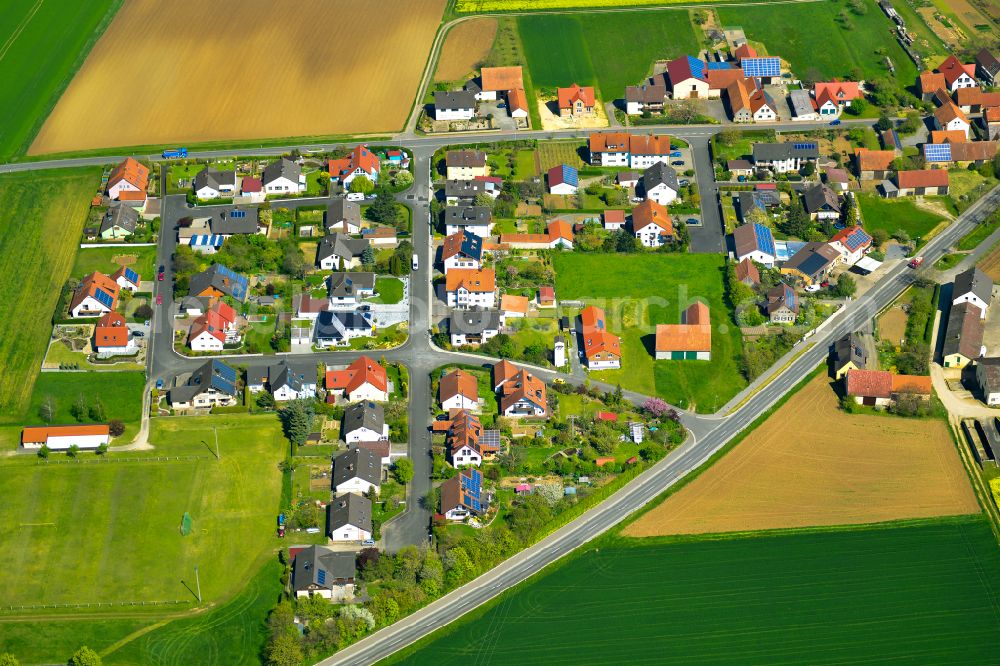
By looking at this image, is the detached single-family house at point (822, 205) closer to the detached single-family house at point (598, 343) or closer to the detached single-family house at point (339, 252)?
→ the detached single-family house at point (598, 343)

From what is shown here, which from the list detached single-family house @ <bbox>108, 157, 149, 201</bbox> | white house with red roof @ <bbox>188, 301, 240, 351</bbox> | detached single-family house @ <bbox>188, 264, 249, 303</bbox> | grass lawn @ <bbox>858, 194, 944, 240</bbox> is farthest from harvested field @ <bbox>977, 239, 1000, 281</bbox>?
detached single-family house @ <bbox>108, 157, 149, 201</bbox>

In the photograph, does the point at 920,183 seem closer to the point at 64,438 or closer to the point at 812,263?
the point at 812,263

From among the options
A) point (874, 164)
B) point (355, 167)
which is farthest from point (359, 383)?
point (874, 164)

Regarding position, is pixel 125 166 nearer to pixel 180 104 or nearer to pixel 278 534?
pixel 180 104

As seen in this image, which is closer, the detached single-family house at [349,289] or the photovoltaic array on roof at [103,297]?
the photovoltaic array on roof at [103,297]

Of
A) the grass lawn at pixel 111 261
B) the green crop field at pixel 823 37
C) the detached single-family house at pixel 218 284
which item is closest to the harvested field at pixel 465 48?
the green crop field at pixel 823 37

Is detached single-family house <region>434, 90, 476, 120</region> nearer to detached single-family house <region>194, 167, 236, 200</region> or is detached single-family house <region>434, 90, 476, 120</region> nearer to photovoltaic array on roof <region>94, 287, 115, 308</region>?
detached single-family house <region>194, 167, 236, 200</region>

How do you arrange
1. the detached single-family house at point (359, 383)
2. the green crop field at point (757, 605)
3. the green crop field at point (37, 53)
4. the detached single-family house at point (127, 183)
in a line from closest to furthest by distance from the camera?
the green crop field at point (757, 605)
the detached single-family house at point (359, 383)
the detached single-family house at point (127, 183)
the green crop field at point (37, 53)
